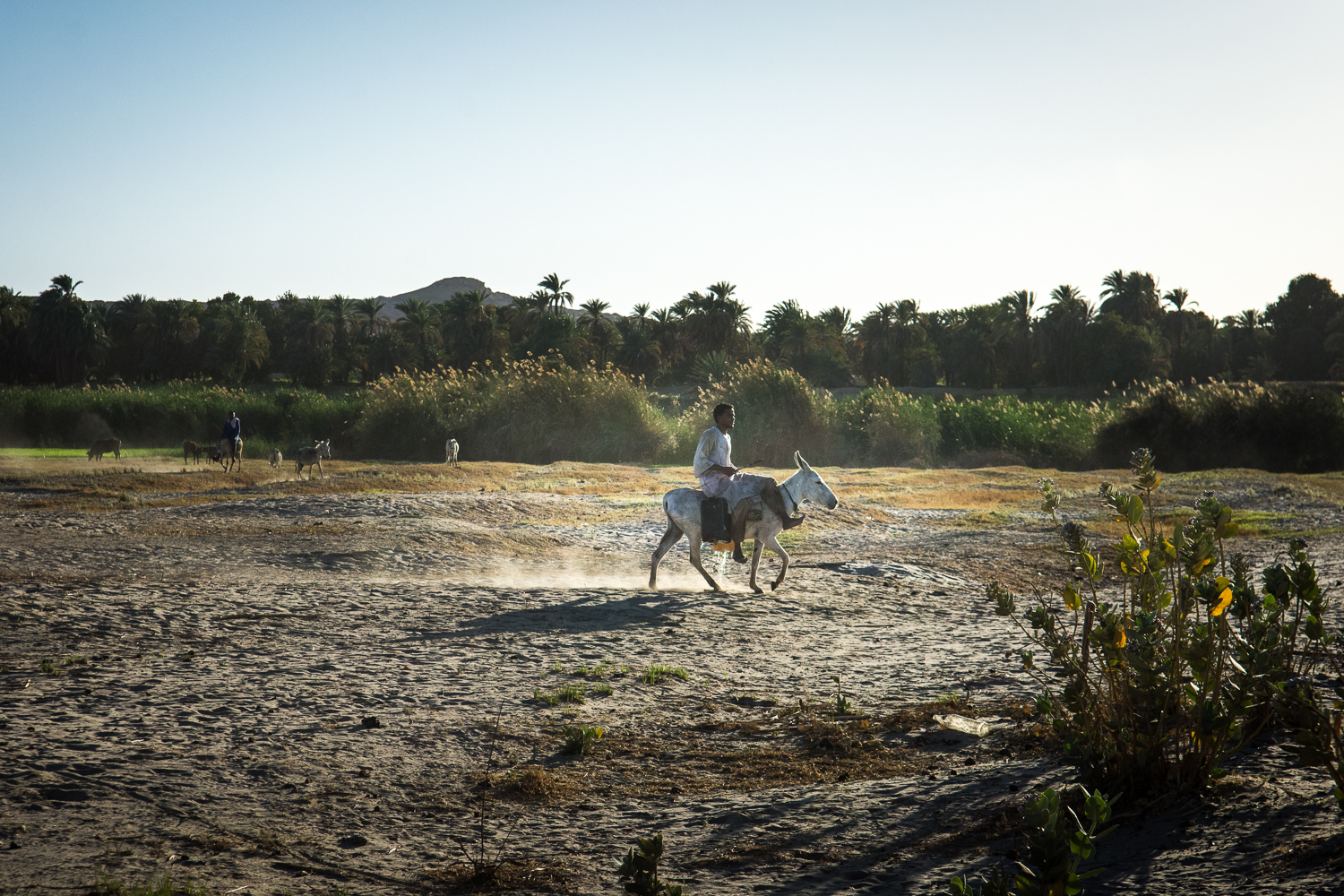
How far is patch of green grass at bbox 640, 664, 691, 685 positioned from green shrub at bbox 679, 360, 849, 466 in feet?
85.4

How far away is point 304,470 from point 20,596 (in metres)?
23.5

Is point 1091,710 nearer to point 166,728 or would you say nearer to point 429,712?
point 429,712

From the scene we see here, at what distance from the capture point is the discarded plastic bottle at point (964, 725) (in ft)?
18.5

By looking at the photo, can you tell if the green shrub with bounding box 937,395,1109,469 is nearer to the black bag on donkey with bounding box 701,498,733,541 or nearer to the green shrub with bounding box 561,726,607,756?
the black bag on donkey with bounding box 701,498,733,541

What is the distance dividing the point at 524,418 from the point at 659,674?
1165 inches

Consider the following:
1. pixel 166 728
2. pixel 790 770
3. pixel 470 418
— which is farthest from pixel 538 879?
pixel 470 418

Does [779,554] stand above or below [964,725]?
above

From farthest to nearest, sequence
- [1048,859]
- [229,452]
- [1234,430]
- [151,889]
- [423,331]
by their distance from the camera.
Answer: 1. [423,331]
2. [1234,430]
3. [229,452]
4. [151,889]
5. [1048,859]

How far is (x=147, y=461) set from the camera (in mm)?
34188

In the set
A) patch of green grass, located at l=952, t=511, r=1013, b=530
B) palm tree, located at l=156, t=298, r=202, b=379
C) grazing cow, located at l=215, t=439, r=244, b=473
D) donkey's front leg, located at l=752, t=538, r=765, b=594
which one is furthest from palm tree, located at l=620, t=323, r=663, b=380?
donkey's front leg, located at l=752, t=538, r=765, b=594

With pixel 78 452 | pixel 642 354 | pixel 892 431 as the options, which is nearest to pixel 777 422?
pixel 892 431

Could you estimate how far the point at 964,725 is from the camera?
18.9ft

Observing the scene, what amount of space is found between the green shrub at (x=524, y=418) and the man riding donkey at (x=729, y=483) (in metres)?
23.6

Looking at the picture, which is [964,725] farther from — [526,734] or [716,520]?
[716,520]
